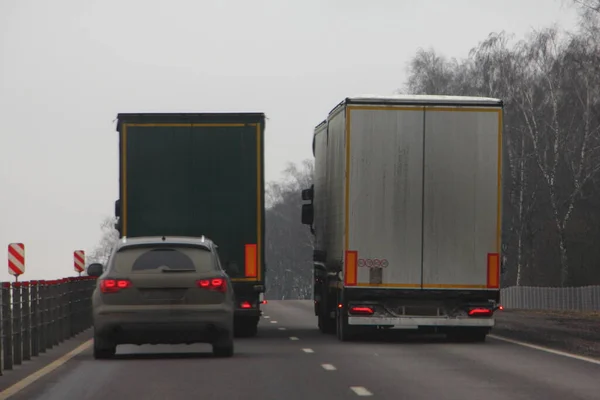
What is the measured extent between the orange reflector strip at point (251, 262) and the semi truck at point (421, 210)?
2.02 meters

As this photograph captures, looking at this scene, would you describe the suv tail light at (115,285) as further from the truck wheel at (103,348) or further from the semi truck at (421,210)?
the semi truck at (421,210)

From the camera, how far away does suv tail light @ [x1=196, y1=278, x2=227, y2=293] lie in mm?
18703

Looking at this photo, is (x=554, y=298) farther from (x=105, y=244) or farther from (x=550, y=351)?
(x=105, y=244)

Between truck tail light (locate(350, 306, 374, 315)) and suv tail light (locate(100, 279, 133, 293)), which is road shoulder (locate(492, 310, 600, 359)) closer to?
truck tail light (locate(350, 306, 374, 315))

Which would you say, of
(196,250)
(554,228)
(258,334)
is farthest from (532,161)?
(196,250)

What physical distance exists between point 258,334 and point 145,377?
10.7 m

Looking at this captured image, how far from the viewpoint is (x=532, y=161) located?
69.2 m

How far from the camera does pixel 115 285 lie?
18641mm

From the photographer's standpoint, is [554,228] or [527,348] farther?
[554,228]

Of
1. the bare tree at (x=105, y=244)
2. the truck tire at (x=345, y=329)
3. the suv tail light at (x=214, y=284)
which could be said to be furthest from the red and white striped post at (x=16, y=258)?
the bare tree at (x=105, y=244)

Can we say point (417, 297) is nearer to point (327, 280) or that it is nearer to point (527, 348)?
point (527, 348)

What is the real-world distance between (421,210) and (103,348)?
580cm

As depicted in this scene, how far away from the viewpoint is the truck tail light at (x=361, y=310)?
22.6 meters

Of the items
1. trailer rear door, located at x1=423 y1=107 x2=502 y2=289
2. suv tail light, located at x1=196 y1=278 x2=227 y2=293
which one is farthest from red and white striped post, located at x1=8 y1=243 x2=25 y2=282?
suv tail light, located at x1=196 y1=278 x2=227 y2=293
